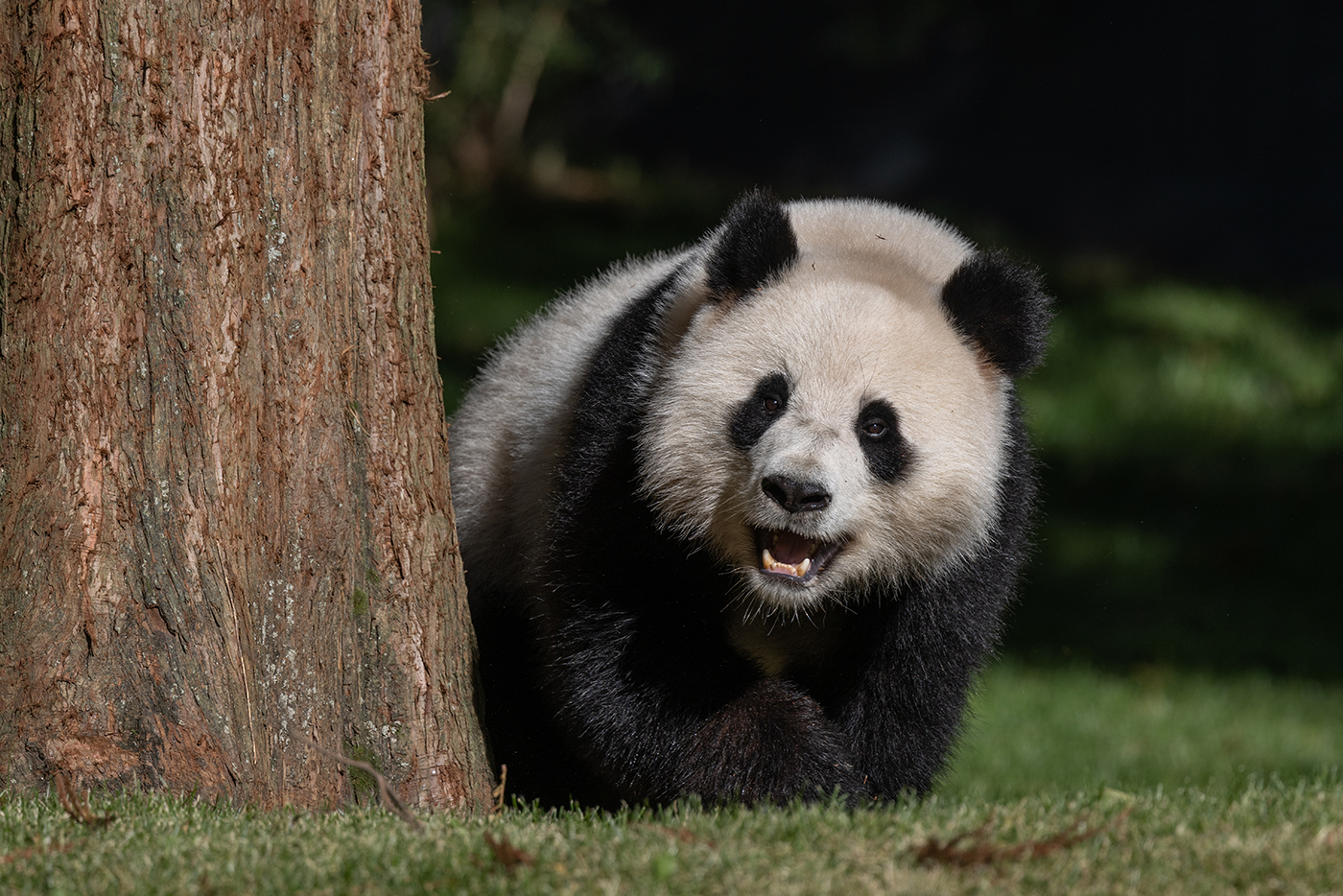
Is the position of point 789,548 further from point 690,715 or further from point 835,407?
point 690,715

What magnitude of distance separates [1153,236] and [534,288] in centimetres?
638

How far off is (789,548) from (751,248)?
86 centimetres

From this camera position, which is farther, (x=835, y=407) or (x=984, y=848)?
(x=835, y=407)

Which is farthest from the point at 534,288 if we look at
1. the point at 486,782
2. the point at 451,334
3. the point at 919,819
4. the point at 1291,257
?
the point at 919,819

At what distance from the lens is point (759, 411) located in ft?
12.2

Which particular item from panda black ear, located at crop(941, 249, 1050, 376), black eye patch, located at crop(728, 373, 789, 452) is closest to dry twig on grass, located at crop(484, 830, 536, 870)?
black eye patch, located at crop(728, 373, 789, 452)

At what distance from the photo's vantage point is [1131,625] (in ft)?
30.8

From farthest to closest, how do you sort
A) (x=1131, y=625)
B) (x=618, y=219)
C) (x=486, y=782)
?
(x=618, y=219)
(x=1131, y=625)
(x=486, y=782)

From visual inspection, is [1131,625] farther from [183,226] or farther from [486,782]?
[183,226]

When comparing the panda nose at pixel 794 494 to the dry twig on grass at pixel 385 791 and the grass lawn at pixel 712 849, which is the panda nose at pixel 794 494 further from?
the dry twig on grass at pixel 385 791

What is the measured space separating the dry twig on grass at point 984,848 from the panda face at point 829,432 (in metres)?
0.99

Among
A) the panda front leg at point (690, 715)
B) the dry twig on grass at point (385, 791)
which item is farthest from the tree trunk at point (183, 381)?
the panda front leg at point (690, 715)

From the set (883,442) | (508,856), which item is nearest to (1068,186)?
(883,442)

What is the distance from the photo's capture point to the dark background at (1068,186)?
10.3m
